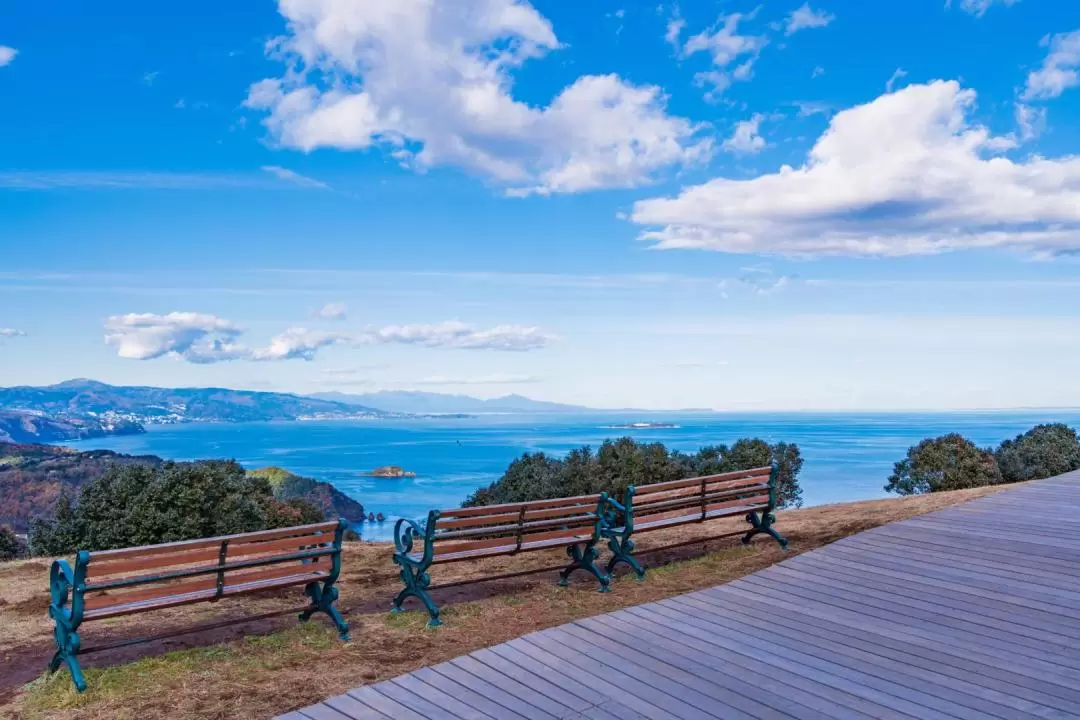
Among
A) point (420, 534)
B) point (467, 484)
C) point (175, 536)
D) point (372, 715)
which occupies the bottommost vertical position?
point (467, 484)

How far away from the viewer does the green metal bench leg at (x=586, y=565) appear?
7.19 meters

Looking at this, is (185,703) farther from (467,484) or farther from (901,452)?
(901,452)

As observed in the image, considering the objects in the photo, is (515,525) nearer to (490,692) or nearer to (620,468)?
(490,692)

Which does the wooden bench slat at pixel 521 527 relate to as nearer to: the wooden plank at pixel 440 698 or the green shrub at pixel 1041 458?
the wooden plank at pixel 440 698

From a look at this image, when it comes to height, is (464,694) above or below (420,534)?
below

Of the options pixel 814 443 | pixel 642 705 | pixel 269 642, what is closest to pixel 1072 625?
pixel 642 705

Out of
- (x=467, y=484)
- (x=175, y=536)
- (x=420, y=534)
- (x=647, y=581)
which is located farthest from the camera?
(x=467, y=484)

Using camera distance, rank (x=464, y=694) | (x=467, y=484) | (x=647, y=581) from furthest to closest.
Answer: (x=467, y=484), (x=647, y=581), (x=464, y=694)

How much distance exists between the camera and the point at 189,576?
573 centimetres

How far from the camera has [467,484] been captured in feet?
357

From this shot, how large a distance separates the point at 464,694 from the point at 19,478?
7116cm

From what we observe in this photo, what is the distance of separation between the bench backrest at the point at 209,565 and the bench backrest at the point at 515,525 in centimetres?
92

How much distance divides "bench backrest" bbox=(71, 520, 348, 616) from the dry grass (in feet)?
1.59

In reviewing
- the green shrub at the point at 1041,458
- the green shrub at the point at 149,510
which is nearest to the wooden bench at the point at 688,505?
the green shrub at the point at 149,510
